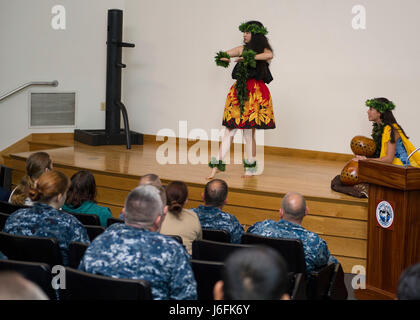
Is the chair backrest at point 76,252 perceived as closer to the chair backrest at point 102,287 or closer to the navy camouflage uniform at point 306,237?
the chair backrest at point 102,287

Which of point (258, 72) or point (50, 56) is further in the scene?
point (50, 56)

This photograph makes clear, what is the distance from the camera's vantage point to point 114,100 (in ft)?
25.2

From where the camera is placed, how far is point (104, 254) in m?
2.30

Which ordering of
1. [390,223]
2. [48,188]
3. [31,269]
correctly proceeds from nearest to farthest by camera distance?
[31,269] < [48,188] < [390,223]

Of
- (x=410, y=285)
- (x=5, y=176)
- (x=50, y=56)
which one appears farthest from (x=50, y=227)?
(x=50, y=56)

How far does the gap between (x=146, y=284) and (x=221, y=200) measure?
5.48 feet

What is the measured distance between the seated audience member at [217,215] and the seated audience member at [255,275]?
6.50 ft

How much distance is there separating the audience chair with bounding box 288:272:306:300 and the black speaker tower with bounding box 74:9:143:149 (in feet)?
16.6

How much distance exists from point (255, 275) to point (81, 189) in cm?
246

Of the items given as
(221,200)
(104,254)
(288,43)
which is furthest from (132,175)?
(104,254)

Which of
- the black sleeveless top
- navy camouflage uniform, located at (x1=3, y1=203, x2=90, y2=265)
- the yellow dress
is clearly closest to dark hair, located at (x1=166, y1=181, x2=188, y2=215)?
navy camouflage uniform, located at (x1=3, y1=203, x2=90, y2=265)

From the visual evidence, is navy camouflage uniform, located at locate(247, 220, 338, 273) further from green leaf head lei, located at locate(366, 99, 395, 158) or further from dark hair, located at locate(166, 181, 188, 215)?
green leaf head lei, located at locate(366, 99, 395, 158)

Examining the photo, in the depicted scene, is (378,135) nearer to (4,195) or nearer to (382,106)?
(382,106)

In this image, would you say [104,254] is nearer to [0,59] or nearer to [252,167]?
[252,167]
